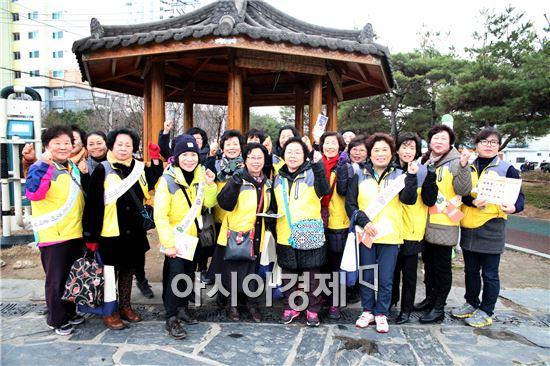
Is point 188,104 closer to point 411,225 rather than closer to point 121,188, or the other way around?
point 121,188

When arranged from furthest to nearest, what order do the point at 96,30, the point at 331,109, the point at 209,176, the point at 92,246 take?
the point at 331,109 < the point at 96,30 < the point at 209,176 < the point at 92,246

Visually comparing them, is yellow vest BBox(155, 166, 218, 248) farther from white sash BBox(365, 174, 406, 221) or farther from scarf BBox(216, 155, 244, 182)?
white sash BBox(365, 174, 406, 221)

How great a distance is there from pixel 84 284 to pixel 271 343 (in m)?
1.94

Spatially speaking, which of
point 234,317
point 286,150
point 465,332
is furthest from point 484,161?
point 234,317

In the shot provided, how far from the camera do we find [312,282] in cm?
391

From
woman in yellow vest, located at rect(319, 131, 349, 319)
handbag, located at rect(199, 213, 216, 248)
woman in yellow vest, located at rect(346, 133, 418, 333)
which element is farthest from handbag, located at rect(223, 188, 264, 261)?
woman in yellow vest, located at rect(346, 133, 418, 333)

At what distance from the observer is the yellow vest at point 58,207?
3.46 m

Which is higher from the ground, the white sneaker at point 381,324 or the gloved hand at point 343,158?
the gloved hand at point 343,158

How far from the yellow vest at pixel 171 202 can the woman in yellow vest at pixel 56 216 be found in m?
0.87

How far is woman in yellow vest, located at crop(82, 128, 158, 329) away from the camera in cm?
354

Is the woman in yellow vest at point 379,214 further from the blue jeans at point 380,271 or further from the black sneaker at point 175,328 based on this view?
the black sneaker at point 175,328

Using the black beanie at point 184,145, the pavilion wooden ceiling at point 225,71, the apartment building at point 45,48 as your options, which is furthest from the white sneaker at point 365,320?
the apartment building at point 45,48

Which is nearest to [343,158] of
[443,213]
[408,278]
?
[443,213]

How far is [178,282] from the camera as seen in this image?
3.74 meters
